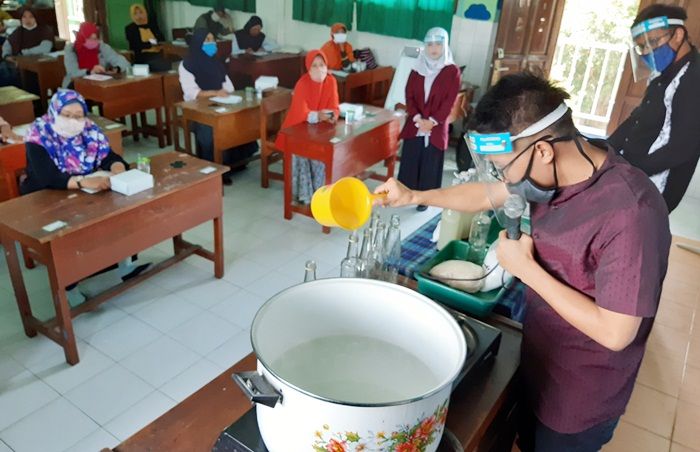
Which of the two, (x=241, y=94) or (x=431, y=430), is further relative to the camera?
(x=241, y=94)

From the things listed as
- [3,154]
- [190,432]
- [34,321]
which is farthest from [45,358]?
[190,432]

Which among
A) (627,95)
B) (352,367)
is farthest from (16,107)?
(627,95)

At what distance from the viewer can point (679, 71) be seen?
2402 mm

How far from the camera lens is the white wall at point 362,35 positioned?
5.86 metres

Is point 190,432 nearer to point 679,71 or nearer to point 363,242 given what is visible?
point 363,242

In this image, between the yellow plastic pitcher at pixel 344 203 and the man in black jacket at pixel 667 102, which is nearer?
the yellow plastic pitcher at pixel 344 203

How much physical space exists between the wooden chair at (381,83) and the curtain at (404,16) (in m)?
0.45

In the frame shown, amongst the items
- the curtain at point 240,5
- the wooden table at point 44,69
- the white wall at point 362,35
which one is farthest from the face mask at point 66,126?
the curtain at point 240,5

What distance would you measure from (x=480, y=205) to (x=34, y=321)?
2.32m

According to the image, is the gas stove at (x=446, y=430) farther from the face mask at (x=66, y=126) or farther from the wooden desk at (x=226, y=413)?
the face mask at (x=66, y=126)

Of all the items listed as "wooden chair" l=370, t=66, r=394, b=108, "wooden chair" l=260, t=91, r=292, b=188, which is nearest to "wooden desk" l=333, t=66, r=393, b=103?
"wooden chair" l=370, t=66, r=394, b=108

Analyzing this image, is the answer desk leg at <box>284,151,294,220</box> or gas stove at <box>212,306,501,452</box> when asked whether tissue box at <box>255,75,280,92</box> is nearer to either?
desk leg at <box>284,151,294,220</box>

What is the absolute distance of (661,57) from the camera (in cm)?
242

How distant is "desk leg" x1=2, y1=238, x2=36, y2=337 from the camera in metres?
2.42
